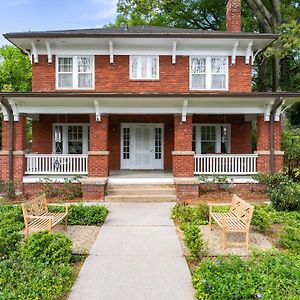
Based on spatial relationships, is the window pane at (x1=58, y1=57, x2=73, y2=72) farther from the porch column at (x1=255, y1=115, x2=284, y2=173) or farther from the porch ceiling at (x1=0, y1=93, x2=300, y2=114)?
the porch column at (x1=255, y1=115, x2=284, y2=173)

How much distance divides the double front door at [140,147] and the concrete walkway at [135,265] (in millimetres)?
7840

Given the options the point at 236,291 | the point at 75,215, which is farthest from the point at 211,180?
the point at 236,291

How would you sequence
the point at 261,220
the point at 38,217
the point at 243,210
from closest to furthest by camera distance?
the point at 38,217 < the point at 243,210 < the point at 261,220

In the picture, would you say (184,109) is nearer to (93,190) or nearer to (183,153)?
(183,153)

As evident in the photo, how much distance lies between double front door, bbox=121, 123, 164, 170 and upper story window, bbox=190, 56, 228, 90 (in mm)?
2996

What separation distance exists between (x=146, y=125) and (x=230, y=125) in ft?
14.6

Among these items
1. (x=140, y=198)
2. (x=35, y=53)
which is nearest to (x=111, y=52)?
(x=35, y=53)

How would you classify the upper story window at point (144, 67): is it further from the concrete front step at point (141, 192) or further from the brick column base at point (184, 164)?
the concrete front step at point (141, 192)

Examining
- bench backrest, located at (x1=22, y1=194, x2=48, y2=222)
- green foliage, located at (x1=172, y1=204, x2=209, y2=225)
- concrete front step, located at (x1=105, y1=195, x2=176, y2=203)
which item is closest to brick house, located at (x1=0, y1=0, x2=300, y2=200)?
concrete front step, located at (x1=105, y1=195, x2=176, y2=203)

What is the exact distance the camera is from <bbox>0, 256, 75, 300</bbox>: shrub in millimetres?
4414

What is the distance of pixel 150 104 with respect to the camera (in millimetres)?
12875

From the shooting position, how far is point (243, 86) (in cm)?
1578

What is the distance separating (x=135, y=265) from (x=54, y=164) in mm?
8893

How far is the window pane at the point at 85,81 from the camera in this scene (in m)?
15.6
